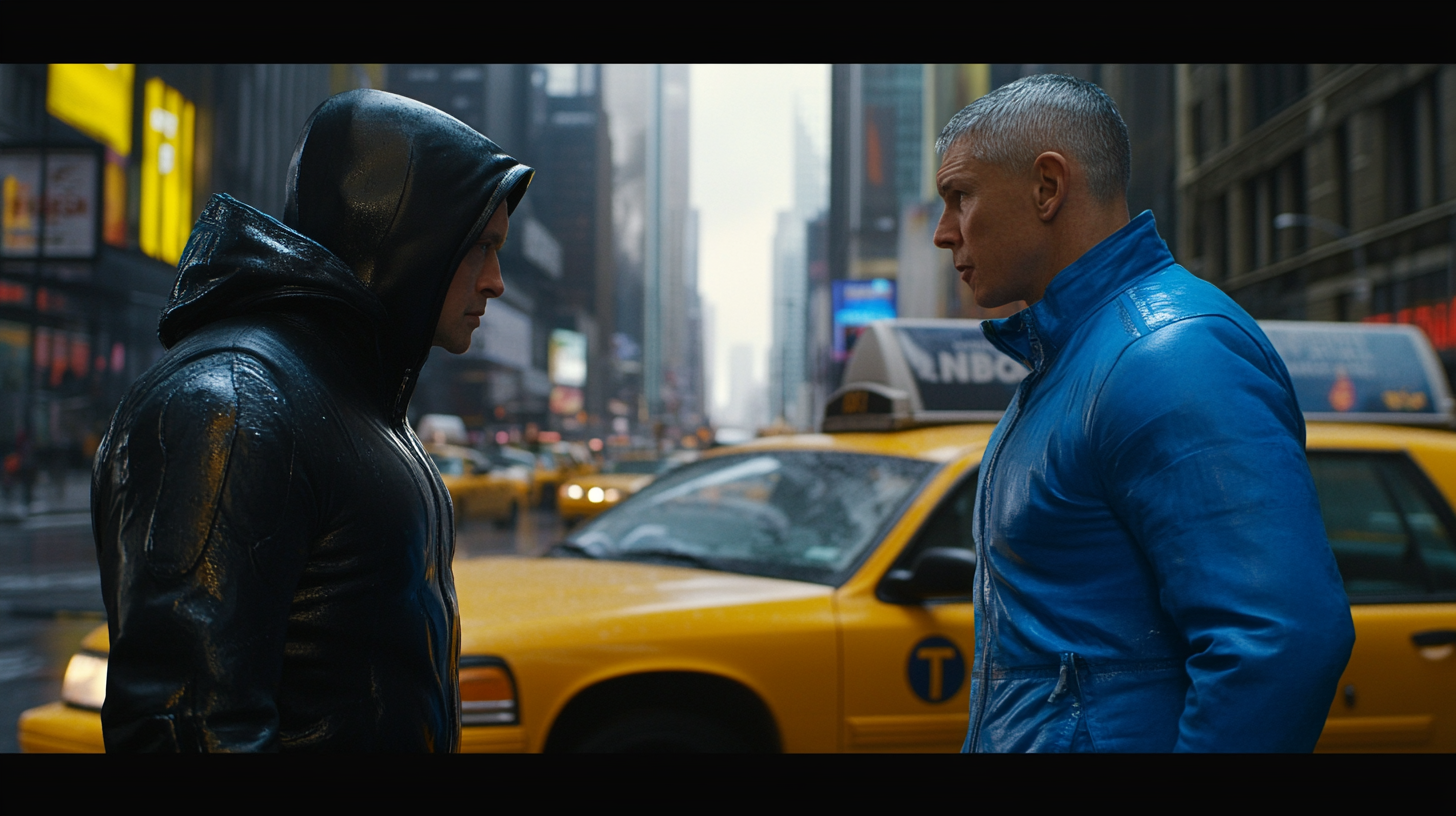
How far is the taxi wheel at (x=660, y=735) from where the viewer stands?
10.4 ft

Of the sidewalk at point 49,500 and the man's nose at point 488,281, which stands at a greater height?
the man's nose at point 488,281

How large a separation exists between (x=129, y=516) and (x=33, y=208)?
24984 mm

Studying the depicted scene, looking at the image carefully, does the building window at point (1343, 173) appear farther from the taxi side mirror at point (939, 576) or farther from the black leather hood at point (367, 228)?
the black leather hood at point (367, 228)

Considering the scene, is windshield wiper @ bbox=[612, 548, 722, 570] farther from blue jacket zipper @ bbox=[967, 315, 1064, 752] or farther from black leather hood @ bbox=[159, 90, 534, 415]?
black leather hood @ bbox=[159, 90, 534, 415]

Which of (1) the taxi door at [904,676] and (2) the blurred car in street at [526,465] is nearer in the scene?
(1) the taxi door at [904,676]

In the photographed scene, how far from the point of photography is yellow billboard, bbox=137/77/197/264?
34594mm

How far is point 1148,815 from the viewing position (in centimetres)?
111

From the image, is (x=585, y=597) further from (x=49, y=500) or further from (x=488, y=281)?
(x=49, y=500)

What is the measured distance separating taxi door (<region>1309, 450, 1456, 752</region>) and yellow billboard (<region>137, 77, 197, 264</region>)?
3761cm

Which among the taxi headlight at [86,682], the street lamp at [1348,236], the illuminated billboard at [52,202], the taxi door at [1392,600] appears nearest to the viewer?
the taxi door at [1392,600]

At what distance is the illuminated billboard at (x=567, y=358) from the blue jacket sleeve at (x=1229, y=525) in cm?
10168

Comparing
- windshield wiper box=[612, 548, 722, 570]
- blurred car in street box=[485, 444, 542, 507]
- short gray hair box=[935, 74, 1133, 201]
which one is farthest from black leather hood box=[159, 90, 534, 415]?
blurred car in street box=[485, 444, 542, 507]

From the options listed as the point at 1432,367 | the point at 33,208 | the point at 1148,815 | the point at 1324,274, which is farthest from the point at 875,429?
the point at 1324,274

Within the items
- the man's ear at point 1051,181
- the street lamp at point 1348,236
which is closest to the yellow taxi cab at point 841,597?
the man's ear at point 1051,181
